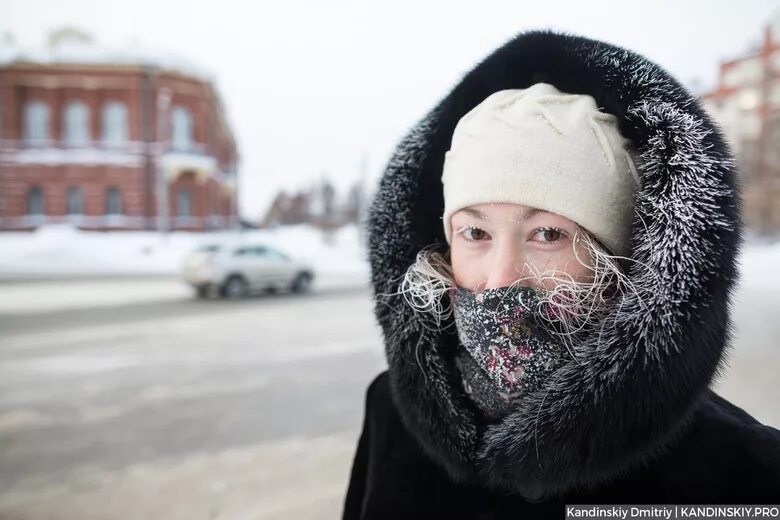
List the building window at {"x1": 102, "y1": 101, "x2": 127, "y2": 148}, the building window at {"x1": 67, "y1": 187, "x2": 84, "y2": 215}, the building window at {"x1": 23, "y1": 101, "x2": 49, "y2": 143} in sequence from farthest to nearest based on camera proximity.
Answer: the building window at {"x1": 102, "y1": 101, "x2": 127, "y2": 148}, the building window at {"x1": 67, "y1": 187, "x2": 84, "y2": 215}, the building window at {"x1": 23, "y1": 101, "x2": 49, "y2": 143}

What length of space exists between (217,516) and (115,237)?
1293cm

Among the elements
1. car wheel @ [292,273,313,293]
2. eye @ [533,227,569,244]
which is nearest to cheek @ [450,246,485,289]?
eye @ [533,227,569,244]

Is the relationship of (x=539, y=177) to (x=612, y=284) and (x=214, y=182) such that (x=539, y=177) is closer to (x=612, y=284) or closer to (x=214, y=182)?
(x=612, y=284)

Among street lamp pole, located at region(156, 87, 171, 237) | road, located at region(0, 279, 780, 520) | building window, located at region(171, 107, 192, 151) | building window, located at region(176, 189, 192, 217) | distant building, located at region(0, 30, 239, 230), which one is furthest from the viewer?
building window, located at region(176, 189, 192, 217)

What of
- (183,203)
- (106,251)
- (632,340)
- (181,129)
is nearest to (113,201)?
(106,251)

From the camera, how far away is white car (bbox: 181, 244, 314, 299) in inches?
351

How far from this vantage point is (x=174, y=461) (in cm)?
246

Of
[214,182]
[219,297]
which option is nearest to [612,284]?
[219,297]

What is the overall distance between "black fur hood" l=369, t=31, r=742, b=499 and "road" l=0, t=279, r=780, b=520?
0.12 metres

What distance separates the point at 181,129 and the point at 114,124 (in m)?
1.98

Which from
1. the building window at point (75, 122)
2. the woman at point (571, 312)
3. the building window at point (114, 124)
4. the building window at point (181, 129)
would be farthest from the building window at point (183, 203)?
the woman at point (571, 312)

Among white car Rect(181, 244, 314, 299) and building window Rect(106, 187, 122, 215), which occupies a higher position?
building window Rect(106, 187, 122, 215)

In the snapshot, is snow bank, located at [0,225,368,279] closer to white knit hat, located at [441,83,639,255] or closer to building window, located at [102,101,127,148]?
building window, located at [102,101,127,148]

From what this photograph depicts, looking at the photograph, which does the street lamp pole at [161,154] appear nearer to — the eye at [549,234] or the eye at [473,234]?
the eye at [473,234]
